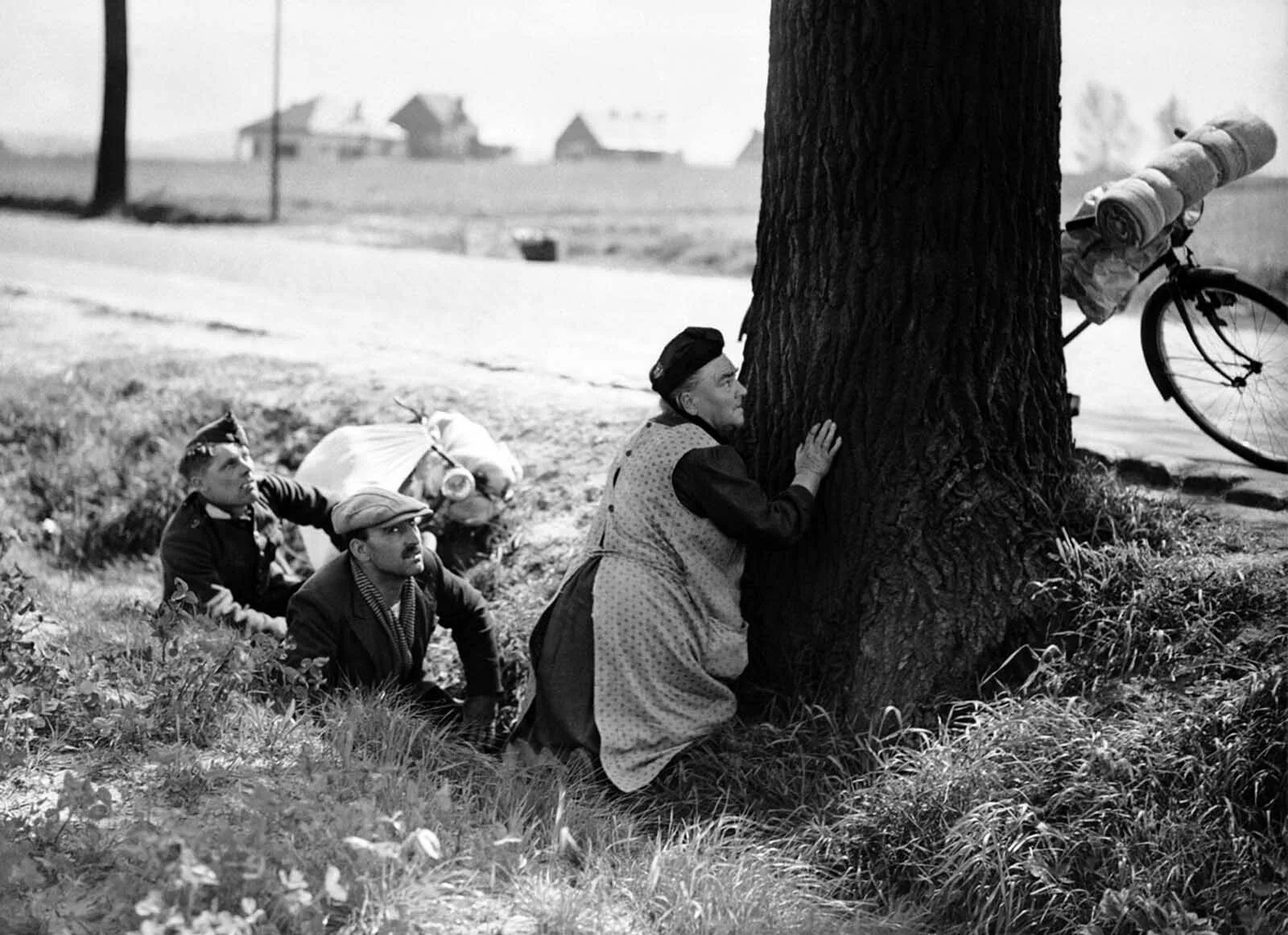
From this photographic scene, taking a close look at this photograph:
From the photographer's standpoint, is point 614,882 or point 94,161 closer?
point 614,882

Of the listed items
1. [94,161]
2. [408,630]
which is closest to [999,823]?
[408,630]

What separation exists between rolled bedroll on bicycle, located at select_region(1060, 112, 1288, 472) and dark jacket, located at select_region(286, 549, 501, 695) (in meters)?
2.22

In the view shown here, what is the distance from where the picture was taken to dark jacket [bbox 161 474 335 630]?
5.68 metres

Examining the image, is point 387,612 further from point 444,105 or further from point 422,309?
point 444,105

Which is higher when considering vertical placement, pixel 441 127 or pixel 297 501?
pixel 441 127

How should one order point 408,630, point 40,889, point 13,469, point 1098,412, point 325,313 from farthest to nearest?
point 325,313
point 13,469
point 1098,412
point 408,630
point 40,889

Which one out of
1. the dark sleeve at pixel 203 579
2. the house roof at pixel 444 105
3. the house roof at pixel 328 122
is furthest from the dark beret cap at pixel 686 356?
the house roof at pixel 328 122

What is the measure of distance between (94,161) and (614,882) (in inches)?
510

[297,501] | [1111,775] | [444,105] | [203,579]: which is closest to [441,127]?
[444,105]

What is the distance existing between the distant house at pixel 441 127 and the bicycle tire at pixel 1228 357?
8387mm

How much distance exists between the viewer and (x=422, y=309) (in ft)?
37.3

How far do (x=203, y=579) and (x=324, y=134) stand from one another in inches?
479

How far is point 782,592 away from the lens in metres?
5.09

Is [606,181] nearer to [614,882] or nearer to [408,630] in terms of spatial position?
[408,630]
